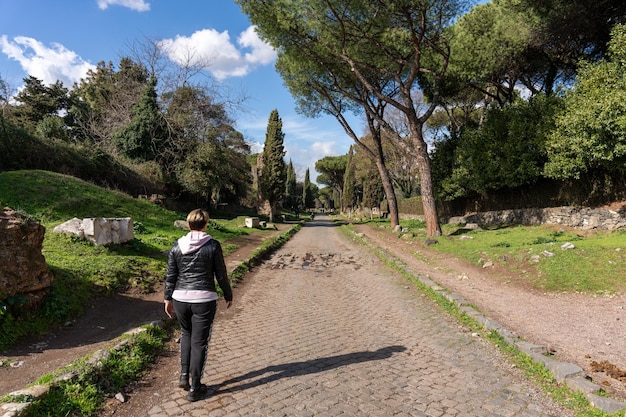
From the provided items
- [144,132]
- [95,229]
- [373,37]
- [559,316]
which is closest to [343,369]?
[559,316]

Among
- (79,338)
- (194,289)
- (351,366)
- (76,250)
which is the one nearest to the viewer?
(194,289)

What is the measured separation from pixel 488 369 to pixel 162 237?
10.6 meters

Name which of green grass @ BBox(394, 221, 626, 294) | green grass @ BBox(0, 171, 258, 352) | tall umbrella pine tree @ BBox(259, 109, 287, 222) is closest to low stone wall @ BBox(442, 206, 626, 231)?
green grass @ BBox(394, 221, 626, 294)

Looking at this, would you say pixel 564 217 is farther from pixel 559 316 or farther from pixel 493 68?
pixel 559 316

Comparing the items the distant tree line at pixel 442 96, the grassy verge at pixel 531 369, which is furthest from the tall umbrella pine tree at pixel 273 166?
the grassy verge at pixel 531 369

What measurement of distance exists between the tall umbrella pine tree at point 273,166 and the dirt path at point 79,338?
27336mm

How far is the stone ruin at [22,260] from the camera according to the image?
4555mm

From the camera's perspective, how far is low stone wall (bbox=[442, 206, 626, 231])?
42.6 feet

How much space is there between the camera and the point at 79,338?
4.62 meters

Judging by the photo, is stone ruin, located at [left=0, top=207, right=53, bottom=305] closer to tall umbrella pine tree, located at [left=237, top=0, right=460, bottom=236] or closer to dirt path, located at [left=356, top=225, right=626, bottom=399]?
dirt path, located at [left=356, top=225, right=626, bottom=399]

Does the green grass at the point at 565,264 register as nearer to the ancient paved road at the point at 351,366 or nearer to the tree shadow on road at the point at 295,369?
the ancient paved road at the point at 351,366

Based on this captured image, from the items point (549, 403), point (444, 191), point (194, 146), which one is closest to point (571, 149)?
point (444, 191)

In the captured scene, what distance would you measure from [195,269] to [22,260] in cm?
289

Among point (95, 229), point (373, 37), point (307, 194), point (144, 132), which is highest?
point (373, 37)
